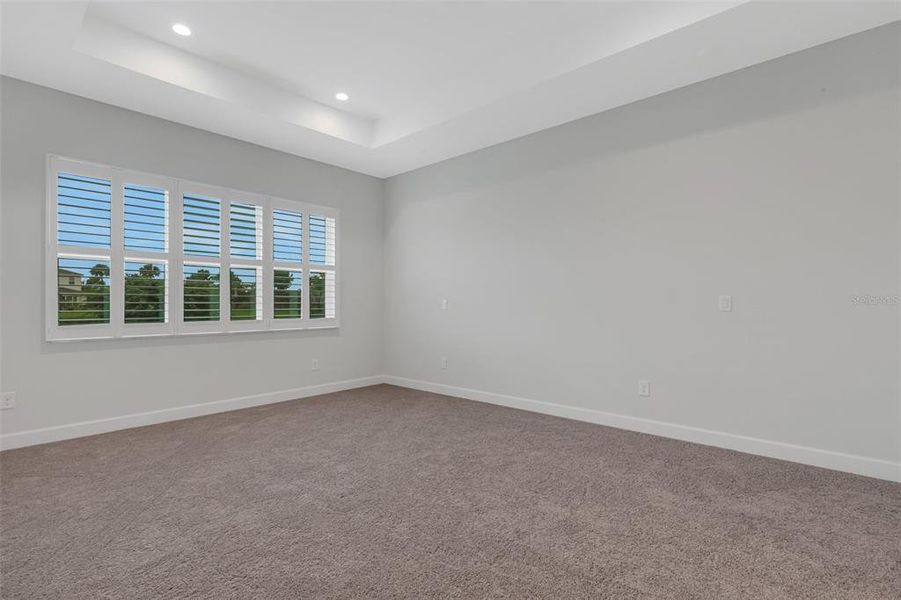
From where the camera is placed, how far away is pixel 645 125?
3770 millimetres

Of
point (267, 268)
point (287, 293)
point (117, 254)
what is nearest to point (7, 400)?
point (117, 254)

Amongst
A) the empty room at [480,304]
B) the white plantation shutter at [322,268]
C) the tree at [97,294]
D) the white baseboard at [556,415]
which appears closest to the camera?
the empty room at [480,304]

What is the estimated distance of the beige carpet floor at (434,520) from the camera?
178cm

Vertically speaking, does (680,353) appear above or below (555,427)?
above

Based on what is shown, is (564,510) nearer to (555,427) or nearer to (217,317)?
(555,427)

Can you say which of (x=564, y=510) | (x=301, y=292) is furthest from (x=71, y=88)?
(x=564, y=510)

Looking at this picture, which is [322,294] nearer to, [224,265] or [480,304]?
[224,265]

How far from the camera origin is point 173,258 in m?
4.12

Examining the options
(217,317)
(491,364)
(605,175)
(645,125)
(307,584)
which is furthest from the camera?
(491,364)

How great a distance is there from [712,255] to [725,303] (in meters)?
0.37

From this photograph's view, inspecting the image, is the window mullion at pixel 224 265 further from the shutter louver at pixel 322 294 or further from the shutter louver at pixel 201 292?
the shutter louver at pixel 322 294

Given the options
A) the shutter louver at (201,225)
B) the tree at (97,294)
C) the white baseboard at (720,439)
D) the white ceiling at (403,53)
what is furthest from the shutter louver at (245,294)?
the white baseboard at (720,439)

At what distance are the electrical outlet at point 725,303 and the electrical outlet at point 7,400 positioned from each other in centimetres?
524

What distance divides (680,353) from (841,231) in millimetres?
1285
